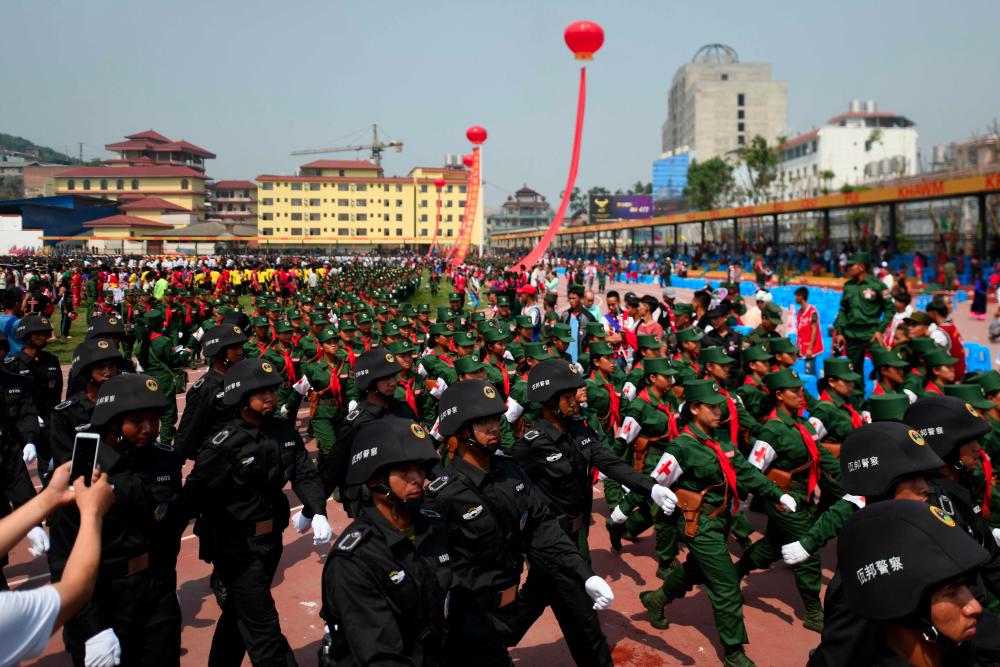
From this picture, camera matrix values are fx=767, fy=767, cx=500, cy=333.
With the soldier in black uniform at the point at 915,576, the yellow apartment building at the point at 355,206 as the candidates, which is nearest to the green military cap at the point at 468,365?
the soldier in black uniform at the point at 915,576

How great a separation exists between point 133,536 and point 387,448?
1.71 meters

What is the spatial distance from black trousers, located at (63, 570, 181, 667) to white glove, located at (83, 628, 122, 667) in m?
0.21

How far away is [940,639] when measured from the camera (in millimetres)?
2242

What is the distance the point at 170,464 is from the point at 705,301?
8709mm

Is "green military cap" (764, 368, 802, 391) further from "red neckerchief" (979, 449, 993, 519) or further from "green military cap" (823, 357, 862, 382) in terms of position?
"red neckerchief" (979, 449, 993, 519)

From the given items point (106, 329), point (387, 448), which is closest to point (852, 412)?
point (387, 448)

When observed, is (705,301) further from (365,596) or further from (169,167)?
(169,167)

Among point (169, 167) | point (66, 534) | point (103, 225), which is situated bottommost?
point (66, 534)

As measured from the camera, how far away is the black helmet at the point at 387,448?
3.11m

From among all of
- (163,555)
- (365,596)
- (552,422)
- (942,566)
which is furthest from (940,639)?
(163,555)

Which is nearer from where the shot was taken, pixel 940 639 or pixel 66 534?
pixel 940 639

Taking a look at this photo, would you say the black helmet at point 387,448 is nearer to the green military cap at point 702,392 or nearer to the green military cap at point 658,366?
the green military cap at point 702,392

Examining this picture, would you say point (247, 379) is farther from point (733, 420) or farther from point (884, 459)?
point (733, 420)

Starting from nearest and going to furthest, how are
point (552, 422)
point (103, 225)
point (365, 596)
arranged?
point (365, 596), point (552, 422), point (103, 225)
